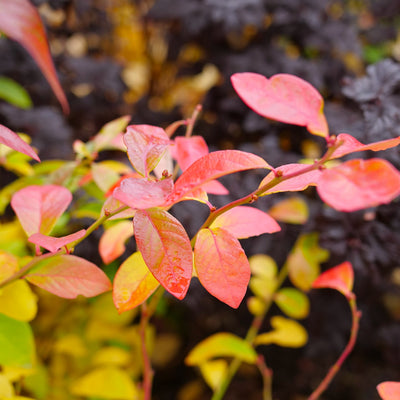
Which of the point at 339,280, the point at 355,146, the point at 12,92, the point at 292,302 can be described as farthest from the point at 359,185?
the point at 12,92

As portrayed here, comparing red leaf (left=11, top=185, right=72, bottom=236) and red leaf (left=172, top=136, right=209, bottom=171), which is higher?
red leaf (left=172, top=136, right=209, bottom=171)

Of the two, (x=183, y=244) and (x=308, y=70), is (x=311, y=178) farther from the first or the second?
(x=308, y=70)

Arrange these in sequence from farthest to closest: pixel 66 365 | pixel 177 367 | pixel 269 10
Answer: pixel 177 367 → pixel 269 10 → pixel 66 365

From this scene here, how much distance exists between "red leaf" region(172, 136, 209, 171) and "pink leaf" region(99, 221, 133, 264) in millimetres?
113

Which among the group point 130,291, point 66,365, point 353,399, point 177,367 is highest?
point 130,291

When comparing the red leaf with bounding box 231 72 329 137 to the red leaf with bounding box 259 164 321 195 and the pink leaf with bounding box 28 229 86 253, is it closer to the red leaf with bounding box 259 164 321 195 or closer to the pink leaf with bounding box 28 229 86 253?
the red leaf with bounding box 259 164 321 195

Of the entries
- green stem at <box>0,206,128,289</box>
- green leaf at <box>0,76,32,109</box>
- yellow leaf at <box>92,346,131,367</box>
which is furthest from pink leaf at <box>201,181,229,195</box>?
green leaf at <box>0,76,32,109</box>

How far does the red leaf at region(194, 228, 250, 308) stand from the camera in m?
0.32

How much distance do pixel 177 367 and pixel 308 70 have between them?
90cm

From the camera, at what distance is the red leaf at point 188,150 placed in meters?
0.40

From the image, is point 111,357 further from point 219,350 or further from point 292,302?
point 292,302

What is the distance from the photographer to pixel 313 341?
0.90 m

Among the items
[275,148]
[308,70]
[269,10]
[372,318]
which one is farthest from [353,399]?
[269,10]

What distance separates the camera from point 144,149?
338mm
